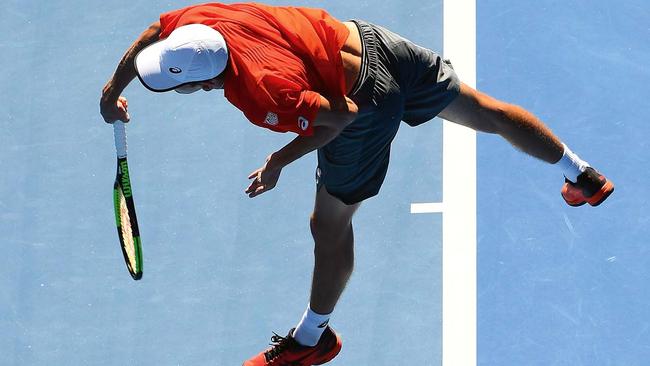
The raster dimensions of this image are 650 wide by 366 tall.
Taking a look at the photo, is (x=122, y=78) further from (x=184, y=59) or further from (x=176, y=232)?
(x=176, y=232)

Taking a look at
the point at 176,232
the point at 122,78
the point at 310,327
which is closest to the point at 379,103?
the point at 122,78

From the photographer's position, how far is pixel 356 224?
8.16 metres

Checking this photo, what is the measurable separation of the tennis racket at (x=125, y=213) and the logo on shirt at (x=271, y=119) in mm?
1445

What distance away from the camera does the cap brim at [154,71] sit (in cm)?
605
